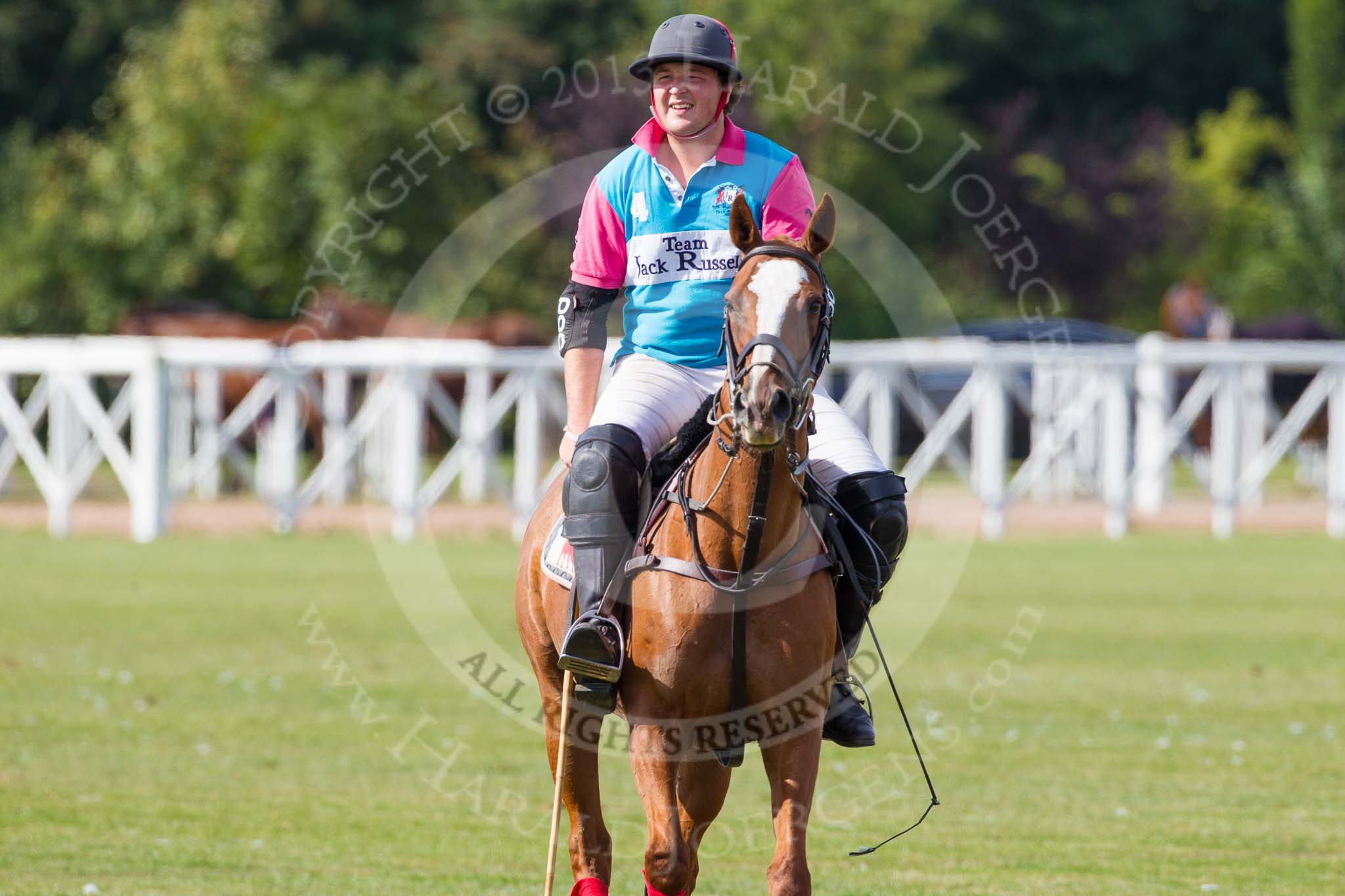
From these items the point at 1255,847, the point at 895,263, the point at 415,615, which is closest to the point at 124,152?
the point at 895,263

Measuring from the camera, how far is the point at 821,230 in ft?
17.5

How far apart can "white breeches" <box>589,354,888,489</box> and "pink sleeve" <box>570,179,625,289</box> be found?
0.27 metres

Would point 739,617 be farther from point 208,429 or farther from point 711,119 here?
point 208,429

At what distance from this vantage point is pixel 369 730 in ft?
31.8

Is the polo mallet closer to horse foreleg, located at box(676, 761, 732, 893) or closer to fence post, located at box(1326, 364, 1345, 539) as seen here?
horse foreleg, located at box(676, 761, 732, 893)

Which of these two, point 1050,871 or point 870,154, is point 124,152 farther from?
point 1050,871

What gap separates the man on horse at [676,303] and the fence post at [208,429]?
15.4 meters

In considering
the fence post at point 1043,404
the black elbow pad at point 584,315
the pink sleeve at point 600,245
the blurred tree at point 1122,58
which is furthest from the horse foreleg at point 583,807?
the blurred tree at point 1122,58

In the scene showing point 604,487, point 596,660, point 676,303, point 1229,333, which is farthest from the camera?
point 1229,333

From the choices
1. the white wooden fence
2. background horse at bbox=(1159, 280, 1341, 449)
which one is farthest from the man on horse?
background horse at bbox=(1159, 280, 1341, 449)

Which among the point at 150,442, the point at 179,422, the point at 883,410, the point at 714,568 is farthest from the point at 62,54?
the point at 714,568

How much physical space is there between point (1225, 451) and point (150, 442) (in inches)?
460

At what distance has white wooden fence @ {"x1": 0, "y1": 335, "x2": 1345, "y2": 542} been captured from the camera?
2002cm

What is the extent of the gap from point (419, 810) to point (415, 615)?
653 cm
